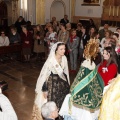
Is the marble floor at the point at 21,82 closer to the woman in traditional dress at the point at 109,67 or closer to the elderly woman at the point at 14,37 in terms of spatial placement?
the elderly woman at the point at 14,37

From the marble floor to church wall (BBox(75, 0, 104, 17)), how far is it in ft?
24.5

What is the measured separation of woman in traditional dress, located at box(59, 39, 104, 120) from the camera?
11.9 ft

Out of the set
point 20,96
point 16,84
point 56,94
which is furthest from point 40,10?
point 56,94

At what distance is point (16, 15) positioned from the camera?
619 inches

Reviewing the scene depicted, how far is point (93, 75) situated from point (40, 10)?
12.4 meters

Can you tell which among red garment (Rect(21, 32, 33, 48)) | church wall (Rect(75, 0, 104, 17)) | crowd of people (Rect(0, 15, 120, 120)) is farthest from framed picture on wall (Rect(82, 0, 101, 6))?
crowd of people (Rect(0, 15, 120, 120))

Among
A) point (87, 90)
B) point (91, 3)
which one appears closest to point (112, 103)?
point (87, 90)

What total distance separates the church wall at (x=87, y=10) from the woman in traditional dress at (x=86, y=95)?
42.9ft

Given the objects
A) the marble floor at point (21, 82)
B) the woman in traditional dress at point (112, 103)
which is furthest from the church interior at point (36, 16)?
the woman in traditional dress at point (112, 103)

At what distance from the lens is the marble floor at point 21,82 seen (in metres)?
6.15

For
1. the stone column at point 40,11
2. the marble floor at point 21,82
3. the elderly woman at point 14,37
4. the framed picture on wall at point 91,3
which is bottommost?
the marble floor at point 21,82

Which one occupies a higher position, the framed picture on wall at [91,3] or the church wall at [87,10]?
the framed picture on wall at [91,3]

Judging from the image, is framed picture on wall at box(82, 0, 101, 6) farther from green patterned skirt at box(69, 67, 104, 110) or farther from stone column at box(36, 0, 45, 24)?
green patterned skirt at box(69, 67, 104, 110)

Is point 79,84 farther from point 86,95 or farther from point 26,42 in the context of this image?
point 26,42
